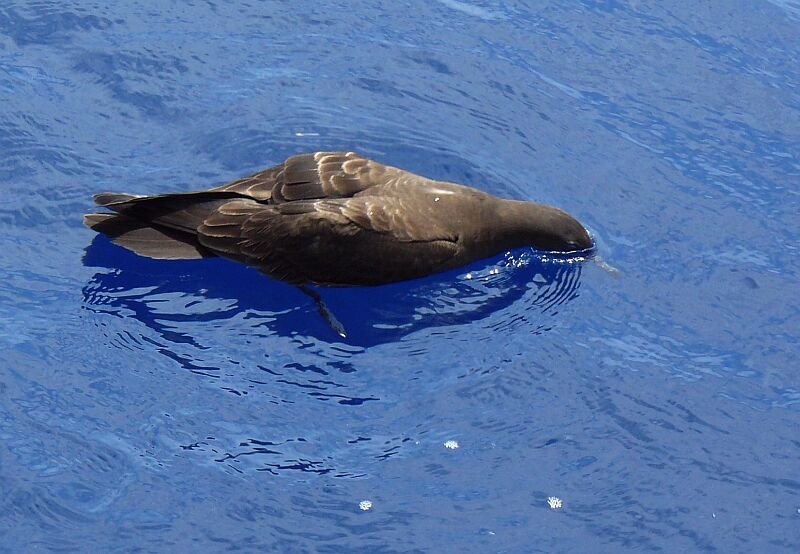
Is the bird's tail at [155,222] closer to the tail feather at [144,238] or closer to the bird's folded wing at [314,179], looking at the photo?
the tail feather at [144,238]

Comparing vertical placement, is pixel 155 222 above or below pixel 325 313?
above

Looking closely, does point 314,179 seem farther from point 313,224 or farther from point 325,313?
point 325,313

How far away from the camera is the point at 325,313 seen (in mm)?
6949

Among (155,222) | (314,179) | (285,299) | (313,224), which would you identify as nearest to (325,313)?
(285,299)

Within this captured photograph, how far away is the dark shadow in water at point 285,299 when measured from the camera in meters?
6.85

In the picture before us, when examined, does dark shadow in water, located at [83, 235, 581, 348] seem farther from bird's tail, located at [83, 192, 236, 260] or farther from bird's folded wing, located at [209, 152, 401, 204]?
bird's folded wing, located at [209, 152, 401, 204]

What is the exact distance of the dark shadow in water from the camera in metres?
6.85

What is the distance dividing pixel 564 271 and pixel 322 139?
7.10 ft

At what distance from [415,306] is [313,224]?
87 cm

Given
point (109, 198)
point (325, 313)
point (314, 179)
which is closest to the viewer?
point (325, 313)

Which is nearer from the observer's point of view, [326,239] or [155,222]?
[326,239]

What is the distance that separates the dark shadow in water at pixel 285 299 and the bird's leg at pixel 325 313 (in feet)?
0.09

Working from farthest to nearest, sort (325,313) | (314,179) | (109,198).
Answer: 1. (314,179)
2. (109,198)
3. (325,313)

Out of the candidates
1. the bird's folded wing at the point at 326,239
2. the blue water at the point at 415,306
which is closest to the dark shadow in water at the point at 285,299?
the blue water at the point at 415,306
